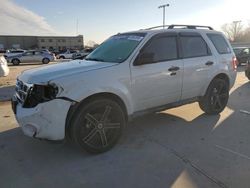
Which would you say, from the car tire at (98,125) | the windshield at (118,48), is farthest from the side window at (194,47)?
the car tire at (98,125)

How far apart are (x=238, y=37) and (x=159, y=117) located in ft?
283

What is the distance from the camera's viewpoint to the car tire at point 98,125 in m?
3.90

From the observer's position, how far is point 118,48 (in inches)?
194

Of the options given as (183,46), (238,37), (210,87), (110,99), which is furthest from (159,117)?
(238,37)

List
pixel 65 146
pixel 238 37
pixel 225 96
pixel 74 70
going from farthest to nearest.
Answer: pixel 238 37 < pixel 225 96 < pixel 65 146 < pixel 74 70

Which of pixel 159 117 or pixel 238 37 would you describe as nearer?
pixel 159 117

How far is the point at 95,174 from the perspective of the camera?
3.59 meters

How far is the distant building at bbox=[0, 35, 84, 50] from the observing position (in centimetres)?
8531

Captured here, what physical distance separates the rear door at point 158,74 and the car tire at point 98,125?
0.48 meters

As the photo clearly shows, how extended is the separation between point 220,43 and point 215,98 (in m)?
1.26

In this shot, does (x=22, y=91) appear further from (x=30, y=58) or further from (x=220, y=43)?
(x=30, y=58)

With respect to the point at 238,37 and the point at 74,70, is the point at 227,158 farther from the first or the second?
the point at 238,37

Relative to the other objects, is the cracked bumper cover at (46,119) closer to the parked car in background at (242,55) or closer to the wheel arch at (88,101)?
the wheel arch at (88,101)

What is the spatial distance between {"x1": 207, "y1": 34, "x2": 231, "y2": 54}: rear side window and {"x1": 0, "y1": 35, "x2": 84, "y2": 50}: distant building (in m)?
82.5
